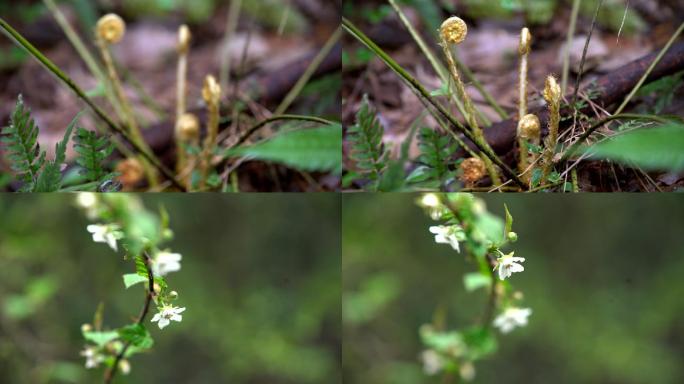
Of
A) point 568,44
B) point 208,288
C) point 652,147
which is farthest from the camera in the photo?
point 208,288

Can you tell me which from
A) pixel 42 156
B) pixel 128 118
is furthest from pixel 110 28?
pixel 42 156

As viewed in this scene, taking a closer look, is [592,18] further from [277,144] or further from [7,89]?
[7,89]

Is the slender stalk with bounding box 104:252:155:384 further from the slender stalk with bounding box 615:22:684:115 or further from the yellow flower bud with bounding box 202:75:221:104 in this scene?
the slender stalk with bounding box 615:22:684:115

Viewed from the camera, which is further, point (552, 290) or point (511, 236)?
point (552, 290)

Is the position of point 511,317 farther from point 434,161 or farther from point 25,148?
point 25,148

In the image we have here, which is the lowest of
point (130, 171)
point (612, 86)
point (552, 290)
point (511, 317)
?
point (552, 290)

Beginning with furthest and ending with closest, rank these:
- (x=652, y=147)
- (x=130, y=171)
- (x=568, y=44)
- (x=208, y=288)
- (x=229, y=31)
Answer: (x=208, y=288), (x=229, y=31), (x=130, y=171), (x=568, y=44), (x=652, y=147)

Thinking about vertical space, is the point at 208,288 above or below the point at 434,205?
below
